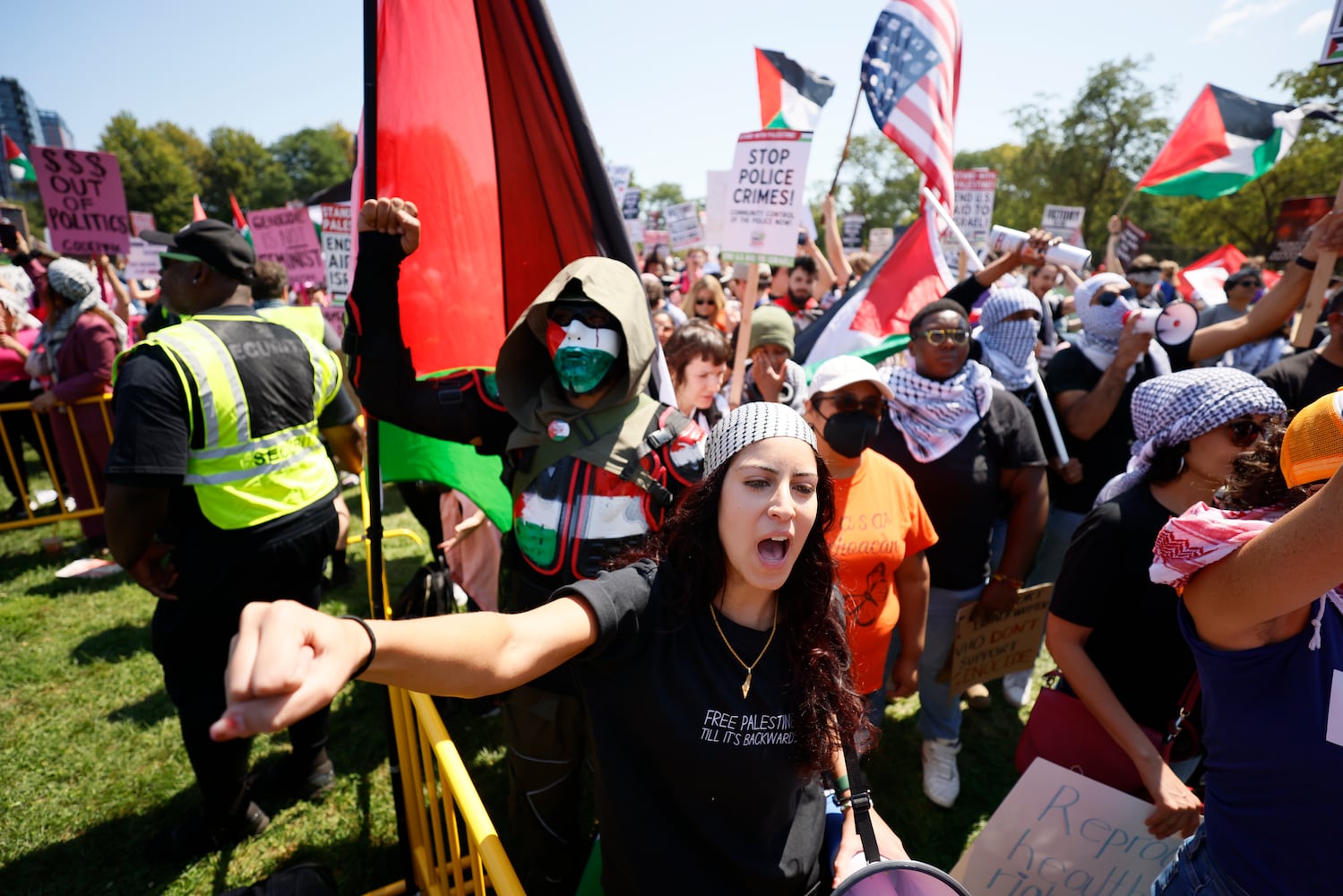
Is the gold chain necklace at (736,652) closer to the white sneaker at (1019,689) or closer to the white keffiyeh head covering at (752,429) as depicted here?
the white keffiyeh head covering at (752,429)

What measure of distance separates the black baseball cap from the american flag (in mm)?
3637

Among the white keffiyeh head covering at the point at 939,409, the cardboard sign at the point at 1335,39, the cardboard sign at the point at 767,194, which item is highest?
the cardboard sign at the point at 1335,39

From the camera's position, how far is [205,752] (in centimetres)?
272

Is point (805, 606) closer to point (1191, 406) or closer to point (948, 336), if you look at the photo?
point (1191, 406)

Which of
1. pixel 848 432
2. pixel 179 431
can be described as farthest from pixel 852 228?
pixel 179 431

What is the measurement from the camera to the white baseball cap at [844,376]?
2.57 metres

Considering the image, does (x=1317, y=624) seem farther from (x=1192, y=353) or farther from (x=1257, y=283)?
(x=1257, y=283)

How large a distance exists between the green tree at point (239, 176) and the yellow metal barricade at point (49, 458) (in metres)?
52.4

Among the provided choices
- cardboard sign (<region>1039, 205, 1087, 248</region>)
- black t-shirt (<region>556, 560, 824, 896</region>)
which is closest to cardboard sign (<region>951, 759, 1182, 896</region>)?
black t-shirt (<region>556, 560, 824, 896</region>)

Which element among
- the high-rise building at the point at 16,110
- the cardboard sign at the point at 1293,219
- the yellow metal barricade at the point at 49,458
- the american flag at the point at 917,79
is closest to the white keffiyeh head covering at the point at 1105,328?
the american flag at the point at 917,79

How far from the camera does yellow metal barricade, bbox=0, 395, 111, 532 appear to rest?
5898 millimetres

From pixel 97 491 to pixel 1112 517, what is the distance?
7.69 metres

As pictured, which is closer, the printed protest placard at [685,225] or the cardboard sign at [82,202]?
the cardboard sign at [82,202]

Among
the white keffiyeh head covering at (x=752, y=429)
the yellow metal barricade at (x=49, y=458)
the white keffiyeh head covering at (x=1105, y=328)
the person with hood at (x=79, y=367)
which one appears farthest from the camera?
the yellow metal barricade at (x=49, y=458)
